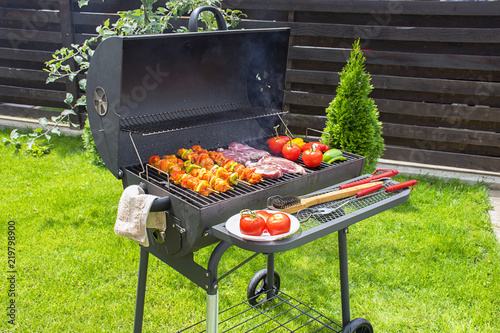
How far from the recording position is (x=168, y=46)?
2.72 m

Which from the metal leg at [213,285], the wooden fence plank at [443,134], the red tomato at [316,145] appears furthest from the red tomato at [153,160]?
the wooden fence plank at [443,134]

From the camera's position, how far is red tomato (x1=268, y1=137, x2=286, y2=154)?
3.01m

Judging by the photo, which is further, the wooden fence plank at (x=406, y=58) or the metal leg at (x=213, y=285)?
the wooden fence plank at (x=406, y=58)

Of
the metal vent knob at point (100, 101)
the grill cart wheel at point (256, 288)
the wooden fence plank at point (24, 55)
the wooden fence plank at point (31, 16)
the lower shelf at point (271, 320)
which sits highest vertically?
the wooden fence plank at point (31, 16)

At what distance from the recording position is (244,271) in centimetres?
370

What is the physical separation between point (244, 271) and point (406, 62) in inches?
144

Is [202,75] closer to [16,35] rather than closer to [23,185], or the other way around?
[23,185]

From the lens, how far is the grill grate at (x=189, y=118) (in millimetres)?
2537

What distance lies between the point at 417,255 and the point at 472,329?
0.94 metres

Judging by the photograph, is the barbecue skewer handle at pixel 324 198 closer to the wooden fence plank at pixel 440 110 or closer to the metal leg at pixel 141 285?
the metal leg at pixel 141 285

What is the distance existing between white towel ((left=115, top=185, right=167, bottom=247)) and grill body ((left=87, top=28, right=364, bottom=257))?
0.22 feet

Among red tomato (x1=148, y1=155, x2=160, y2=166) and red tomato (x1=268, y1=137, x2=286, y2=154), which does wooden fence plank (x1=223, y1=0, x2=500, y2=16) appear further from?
red tomato (x1=148, y1=155, x2=160, y2=166)

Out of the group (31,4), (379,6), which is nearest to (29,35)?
(31,4)

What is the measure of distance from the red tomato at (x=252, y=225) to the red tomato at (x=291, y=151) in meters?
1.01
